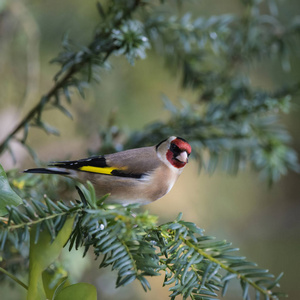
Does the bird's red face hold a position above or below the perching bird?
above

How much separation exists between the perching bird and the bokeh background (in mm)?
319

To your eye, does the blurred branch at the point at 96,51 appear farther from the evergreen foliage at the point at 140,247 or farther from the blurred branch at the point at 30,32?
the blurred branch at the point at 30,32

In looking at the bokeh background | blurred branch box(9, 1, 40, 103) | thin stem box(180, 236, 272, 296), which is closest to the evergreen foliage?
thin stem box(180, 236, 272, 296)

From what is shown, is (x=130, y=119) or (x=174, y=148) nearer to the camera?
(x=174, y=148)

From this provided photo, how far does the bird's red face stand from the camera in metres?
0.93

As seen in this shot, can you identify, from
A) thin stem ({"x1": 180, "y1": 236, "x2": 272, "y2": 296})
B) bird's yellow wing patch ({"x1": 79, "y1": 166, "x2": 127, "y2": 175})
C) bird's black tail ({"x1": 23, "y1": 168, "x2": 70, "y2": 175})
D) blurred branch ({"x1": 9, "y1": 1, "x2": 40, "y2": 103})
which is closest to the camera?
thin stem ({"x1": 180, "y1": 236, "x2": 272, "y2": 296})

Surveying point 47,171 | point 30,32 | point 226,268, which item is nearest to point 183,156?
point 47,171

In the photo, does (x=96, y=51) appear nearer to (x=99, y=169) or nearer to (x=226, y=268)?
(x=99, y=169)

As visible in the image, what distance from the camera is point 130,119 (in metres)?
1.71

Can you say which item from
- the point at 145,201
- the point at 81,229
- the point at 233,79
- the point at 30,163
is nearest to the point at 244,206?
the point at 233,79

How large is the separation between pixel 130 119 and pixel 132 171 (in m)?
0.78

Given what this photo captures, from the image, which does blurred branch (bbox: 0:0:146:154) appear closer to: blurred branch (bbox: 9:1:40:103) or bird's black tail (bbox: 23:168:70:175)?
bird's black tail (bbox: 23:168:70:175)

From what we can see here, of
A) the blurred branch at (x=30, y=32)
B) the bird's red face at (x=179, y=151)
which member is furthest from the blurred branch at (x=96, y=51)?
the blurred branch at (x=30, y=32)

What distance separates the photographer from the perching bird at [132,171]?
89 cm
